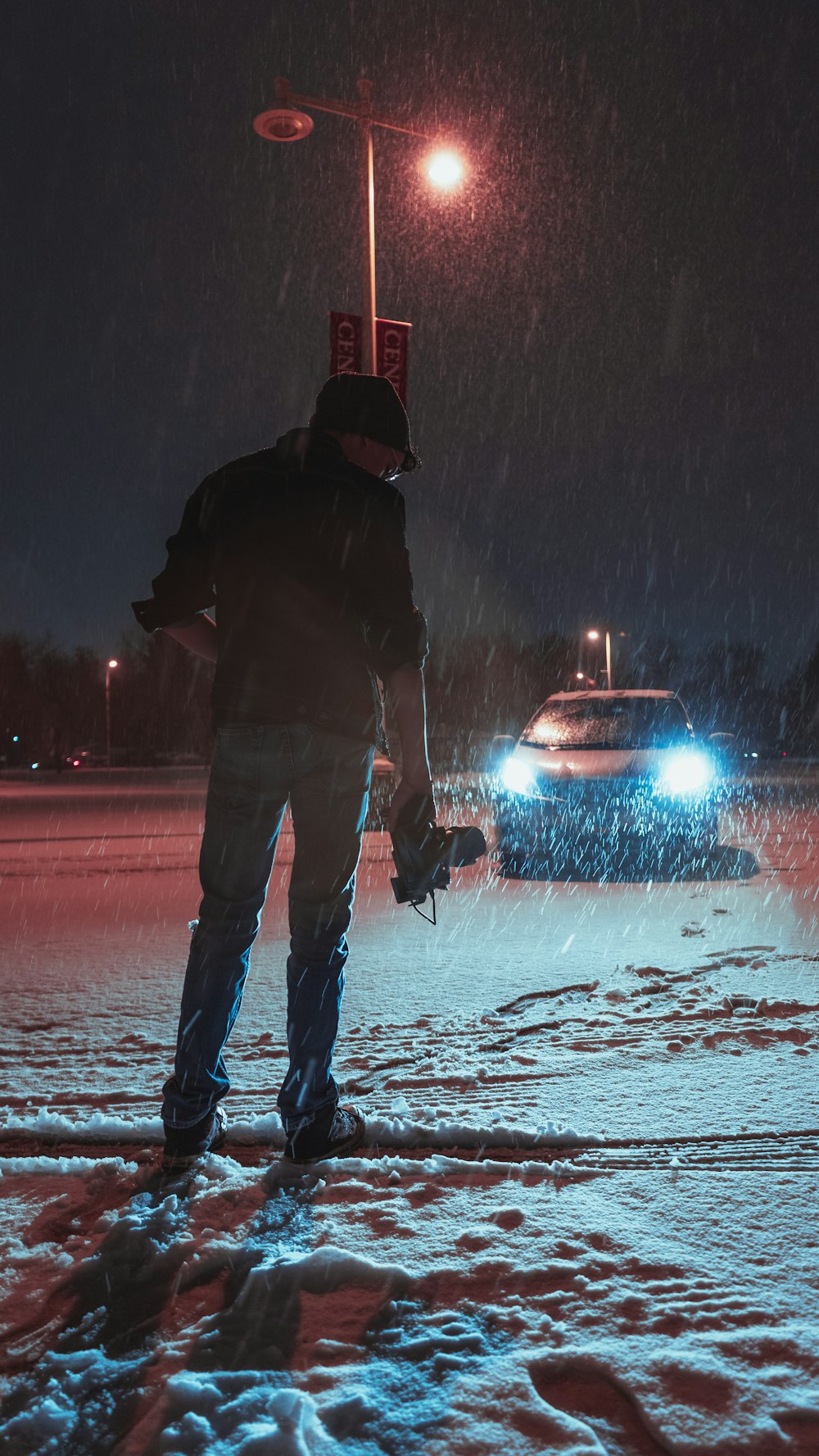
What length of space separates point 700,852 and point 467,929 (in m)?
2.93

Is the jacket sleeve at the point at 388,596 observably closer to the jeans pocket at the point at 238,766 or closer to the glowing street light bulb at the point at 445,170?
the jeans pocket at the point at 238,766

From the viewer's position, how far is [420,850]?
8.07 feet

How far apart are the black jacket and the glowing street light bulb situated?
1103cm

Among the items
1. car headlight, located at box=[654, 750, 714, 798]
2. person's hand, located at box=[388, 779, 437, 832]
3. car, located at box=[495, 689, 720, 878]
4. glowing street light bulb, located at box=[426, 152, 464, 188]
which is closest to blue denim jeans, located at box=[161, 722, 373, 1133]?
person's hand, located at box=[388, 779, 437, 832]

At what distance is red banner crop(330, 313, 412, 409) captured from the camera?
1162 centimetres

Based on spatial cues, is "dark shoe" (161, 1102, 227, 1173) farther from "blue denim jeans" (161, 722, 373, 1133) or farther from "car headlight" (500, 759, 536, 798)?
"car headlight" (500, 759, 536, 798)

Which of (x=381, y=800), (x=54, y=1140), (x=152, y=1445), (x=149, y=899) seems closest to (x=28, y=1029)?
(x=54, y=1140)

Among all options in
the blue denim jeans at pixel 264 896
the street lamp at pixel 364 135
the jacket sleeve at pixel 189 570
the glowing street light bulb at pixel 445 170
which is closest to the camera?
the blue denim jeans at pixel 264 896

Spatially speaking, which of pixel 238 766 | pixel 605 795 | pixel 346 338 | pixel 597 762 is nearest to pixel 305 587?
pixel 238 766

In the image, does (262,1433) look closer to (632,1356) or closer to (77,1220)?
(632,1356)

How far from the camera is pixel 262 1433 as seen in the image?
4.72 feet

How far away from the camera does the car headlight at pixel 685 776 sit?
274 inches

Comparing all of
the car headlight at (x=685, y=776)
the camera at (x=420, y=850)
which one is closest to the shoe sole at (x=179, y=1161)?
the camera at (x=420, y=850)

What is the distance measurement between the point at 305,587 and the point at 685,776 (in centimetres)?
525
